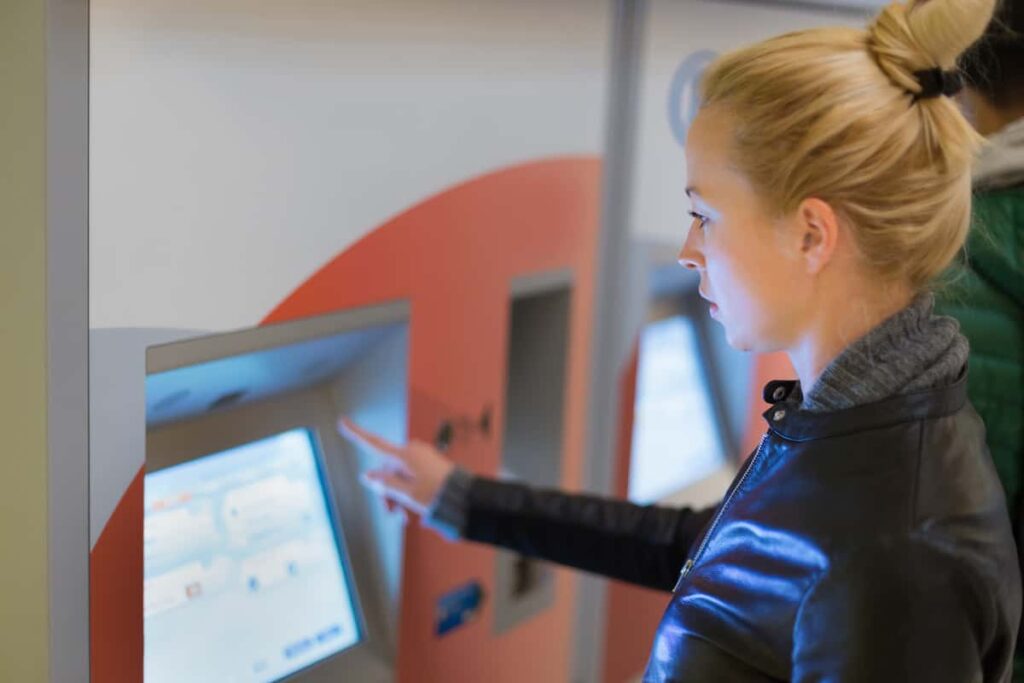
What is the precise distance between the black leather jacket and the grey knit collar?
0.05ft

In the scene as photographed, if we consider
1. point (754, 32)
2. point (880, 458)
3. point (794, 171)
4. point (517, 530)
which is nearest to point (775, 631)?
point (880, 458)

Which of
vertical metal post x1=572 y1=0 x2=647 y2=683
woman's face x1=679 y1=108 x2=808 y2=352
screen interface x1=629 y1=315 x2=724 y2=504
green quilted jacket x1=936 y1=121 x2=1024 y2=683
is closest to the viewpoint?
woman's face x1=679 y1=108 x2=808 y2=352

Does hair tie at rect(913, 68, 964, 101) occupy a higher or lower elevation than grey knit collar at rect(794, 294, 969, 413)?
higher

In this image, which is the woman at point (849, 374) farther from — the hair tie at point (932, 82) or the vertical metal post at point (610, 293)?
the vertical metal post at point (610, 293)

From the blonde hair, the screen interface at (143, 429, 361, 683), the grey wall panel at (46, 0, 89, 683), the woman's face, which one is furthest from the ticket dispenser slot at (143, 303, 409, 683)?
the blonde hair

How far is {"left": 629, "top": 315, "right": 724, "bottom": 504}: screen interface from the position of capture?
2750 millimetres

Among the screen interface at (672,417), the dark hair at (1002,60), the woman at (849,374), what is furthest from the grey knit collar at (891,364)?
the screen interface at (672,417)

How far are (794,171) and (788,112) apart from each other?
0.06 m

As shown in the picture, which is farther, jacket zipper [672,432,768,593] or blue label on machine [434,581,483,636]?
blue label on machine [434,581,483,636]

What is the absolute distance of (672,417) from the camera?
2846 mm

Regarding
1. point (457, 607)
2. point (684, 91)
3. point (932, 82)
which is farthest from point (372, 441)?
point (932, 82)

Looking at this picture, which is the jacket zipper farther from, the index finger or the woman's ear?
the index finger

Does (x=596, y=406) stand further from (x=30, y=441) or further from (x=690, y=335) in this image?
(x=30, y=441)

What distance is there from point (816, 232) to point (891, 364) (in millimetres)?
150
